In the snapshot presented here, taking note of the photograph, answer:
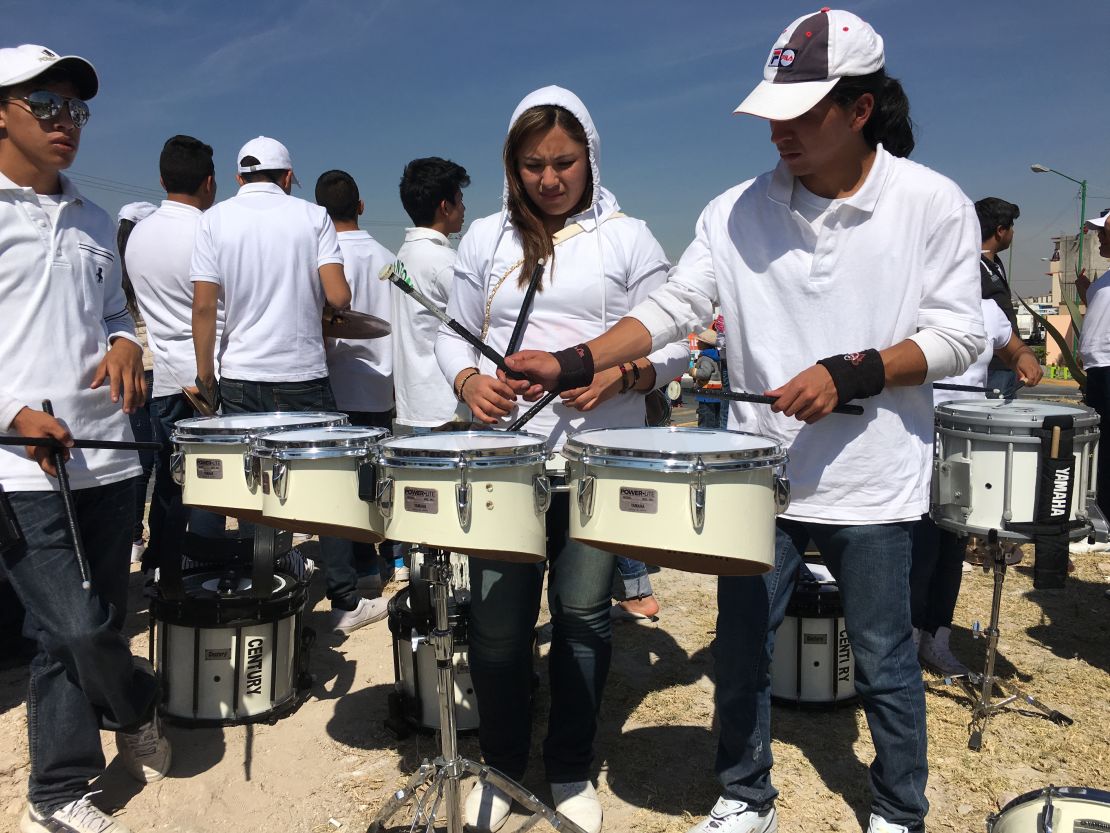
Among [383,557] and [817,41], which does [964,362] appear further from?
[383,557]

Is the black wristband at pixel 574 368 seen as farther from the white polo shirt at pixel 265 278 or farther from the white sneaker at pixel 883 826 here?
the white polo shirt at pixel 265 278

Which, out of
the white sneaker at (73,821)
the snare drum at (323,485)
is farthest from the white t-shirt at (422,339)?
the white sneaker at (73,821)

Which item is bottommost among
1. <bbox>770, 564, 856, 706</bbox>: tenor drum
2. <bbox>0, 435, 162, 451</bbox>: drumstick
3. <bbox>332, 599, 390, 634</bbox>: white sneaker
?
<bbox>332, 599, 390, 634</bbox>: white sneaker

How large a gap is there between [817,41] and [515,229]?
44.0 inches

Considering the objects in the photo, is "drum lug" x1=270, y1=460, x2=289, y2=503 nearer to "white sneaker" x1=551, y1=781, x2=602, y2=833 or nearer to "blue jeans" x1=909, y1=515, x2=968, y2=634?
"white sneaker" x1=551, y1=781, x2=602, y2=833

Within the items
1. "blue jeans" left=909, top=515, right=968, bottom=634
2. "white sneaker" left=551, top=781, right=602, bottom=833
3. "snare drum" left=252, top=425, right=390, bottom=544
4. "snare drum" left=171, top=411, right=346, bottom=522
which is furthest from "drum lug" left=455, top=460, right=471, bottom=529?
"blue jeans" left=909, top=515, right=968, bottom=634

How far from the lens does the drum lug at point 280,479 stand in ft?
8.14

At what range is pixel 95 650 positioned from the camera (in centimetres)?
269

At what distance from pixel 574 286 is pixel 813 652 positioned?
74.4 inches

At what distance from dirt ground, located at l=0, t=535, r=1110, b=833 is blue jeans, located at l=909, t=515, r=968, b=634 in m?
0.38

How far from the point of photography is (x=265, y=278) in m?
4.23

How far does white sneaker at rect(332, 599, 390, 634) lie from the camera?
15.4 feet

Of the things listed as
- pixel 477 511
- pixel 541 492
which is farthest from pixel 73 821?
pixel 541 492

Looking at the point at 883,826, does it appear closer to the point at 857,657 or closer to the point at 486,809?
the point at 857,657
